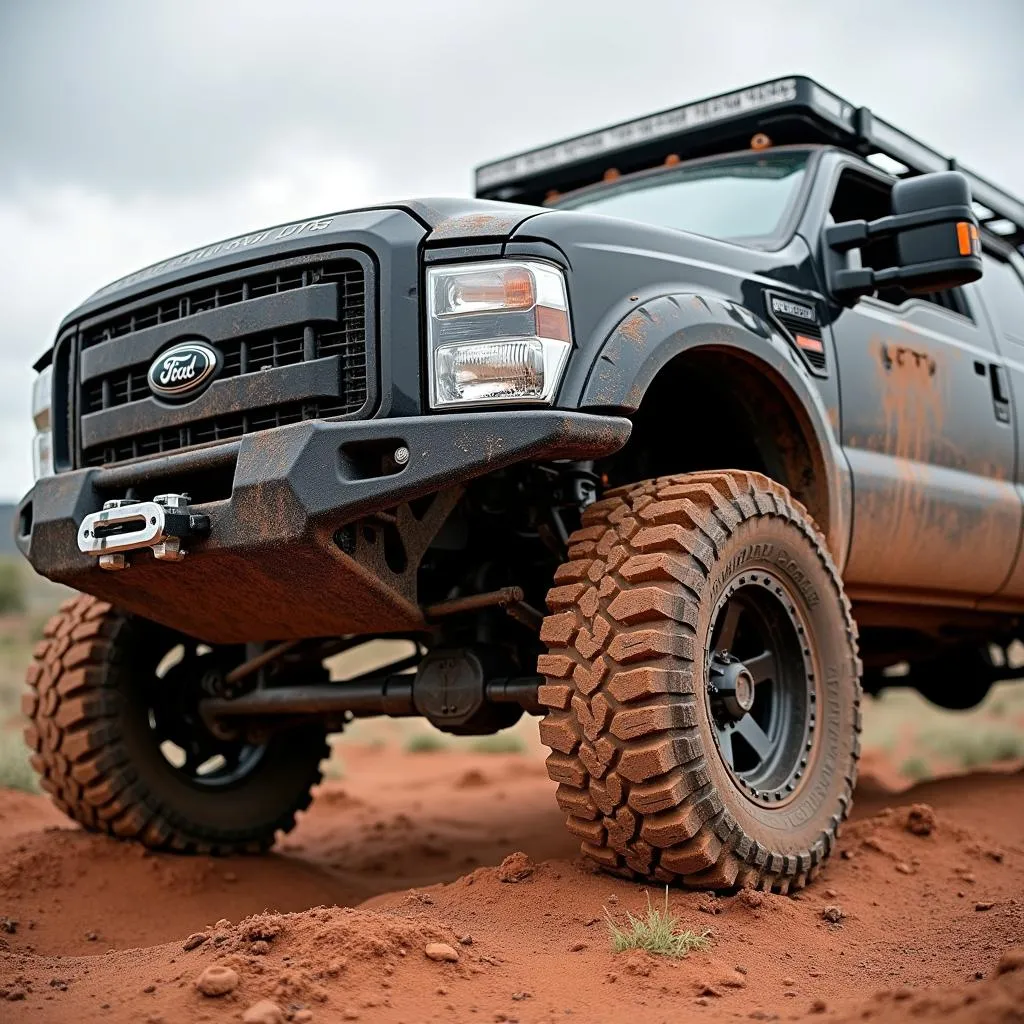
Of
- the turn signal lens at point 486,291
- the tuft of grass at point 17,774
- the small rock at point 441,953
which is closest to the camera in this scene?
the small rock at point 441,953

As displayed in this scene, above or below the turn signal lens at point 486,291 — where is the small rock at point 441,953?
below

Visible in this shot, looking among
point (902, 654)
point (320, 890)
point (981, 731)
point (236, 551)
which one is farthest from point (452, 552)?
point (981, 731)

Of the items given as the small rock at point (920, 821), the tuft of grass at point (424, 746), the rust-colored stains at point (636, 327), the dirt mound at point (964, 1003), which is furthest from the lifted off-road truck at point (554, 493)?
the tuft of grass at point (424, 746)

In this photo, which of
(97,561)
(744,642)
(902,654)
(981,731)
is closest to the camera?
(97,561)

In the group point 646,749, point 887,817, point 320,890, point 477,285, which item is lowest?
point 320,890

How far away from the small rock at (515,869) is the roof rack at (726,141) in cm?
304

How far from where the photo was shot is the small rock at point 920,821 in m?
3.75

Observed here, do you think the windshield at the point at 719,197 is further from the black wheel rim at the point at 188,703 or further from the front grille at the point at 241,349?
the black wheel rim at the point at 188,703

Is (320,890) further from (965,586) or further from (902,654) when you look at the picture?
(902,654)

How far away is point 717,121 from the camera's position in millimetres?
4871

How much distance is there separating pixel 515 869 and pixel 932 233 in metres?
2.40

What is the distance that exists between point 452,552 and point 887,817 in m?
1.66

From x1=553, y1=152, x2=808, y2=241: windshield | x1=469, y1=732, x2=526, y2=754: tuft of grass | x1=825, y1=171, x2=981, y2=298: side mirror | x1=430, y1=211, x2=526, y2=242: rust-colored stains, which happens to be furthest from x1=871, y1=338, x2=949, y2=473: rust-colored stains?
x1=469, y1=732, x2=526, y2=754: tuft of grass

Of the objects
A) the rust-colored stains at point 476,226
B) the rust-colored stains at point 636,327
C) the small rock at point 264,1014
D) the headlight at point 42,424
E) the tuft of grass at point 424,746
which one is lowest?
the tuft of grass at point 424,746
